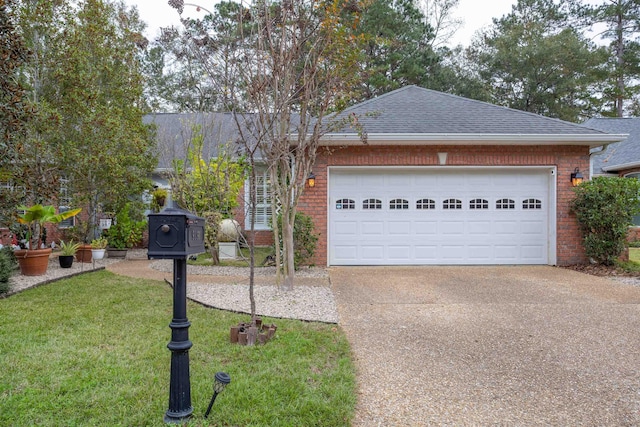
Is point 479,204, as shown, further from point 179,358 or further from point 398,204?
point 179,358

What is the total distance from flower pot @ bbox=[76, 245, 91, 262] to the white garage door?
5.68m

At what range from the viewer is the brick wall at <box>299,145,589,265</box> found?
29.5 ft

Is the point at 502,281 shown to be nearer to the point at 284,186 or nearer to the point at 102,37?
the point at 284,186

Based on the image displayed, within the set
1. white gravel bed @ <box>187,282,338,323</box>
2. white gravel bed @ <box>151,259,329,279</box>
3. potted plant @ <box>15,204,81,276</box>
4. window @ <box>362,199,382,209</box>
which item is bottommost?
white gravel bed @ <box>187,282,338,323</box>

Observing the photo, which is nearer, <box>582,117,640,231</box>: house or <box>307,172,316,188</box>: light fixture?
<box>307,172,316,188</box>: light fixture

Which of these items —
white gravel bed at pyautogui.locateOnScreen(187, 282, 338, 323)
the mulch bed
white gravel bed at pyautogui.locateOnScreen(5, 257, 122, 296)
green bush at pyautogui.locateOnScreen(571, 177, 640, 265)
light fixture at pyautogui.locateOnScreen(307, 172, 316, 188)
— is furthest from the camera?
light fixture at pyautogui.locateOnScreen(307, 172, 316, 188)

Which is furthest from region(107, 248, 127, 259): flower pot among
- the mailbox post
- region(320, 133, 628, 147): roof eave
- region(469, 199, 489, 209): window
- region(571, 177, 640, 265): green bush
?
region(571, 177, 640, 265): green bush

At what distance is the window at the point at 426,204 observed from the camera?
30.5 ft

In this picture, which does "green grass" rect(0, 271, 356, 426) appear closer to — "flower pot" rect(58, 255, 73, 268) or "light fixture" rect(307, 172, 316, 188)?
"flower pot" rect(58, 255, 73, 268)

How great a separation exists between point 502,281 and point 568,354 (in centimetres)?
371

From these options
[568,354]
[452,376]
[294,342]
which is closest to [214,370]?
[294,342]

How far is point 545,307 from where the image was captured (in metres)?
5.68

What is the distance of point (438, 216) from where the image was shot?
366 inches

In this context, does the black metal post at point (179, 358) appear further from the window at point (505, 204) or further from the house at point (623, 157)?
the house at point (623, 157)
